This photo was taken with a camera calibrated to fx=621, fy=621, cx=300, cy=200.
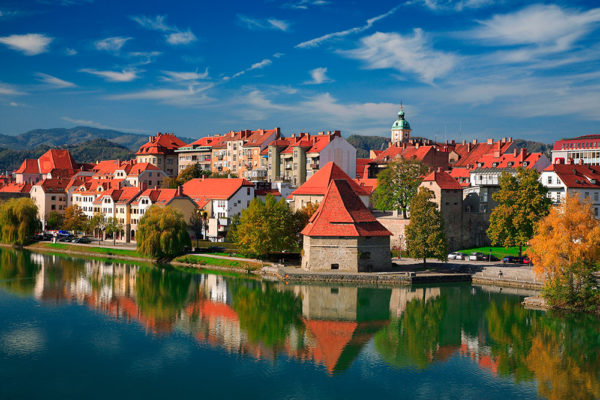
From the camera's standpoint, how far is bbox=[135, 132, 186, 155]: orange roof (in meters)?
A: 92.4

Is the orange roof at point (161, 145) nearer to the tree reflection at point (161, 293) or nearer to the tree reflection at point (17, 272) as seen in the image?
the tree reflection at point (17, 272)

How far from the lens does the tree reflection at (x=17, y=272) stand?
3984 centimetres

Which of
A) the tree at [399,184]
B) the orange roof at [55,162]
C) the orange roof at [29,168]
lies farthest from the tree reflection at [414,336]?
the orange roof at [29,168]

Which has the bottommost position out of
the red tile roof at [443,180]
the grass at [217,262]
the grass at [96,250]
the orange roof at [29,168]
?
the grass at [217,262]

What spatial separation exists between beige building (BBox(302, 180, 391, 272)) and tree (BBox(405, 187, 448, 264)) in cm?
192

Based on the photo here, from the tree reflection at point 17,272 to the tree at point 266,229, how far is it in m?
15.5

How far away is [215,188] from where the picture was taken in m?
64.2

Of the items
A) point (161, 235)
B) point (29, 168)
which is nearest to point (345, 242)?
point (161, 235)

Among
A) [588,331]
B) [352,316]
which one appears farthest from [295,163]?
[588,331]

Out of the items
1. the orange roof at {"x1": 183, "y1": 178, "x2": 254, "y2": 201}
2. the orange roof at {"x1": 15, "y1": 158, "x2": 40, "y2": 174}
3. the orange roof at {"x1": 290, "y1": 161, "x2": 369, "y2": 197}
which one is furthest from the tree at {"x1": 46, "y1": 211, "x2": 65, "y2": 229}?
the orange roof at {"x1": 290, "y1": 161, "x2": 369, "y2": 197}

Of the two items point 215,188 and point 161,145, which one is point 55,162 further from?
point 215,188

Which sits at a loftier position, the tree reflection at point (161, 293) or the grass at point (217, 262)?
the grass at point (217, 262)

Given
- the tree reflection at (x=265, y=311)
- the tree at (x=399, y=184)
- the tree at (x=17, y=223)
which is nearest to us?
the tree reflection at (x=265, y=311)

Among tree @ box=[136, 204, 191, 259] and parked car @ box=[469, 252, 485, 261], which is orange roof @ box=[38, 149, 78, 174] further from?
parked car @ box=[469, 252, 485, 261]
